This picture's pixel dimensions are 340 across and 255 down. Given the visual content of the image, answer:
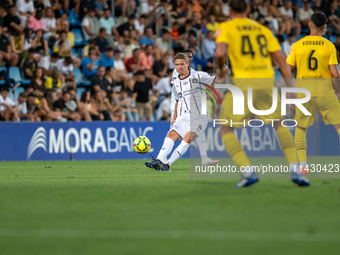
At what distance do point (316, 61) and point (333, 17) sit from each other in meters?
16.9

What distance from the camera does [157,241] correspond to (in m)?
4.17

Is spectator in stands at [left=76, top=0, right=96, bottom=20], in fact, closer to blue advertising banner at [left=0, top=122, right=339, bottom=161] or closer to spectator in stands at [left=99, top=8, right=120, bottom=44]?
spectator in stands at [left=99, top=8, right=120, bottom=44]

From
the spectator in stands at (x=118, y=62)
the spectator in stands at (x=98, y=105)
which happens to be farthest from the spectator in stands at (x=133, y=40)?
the spectator in stands at (x=98, y=105)

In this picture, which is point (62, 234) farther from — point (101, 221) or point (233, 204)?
point (233, 204)

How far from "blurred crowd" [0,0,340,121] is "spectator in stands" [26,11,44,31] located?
31mm

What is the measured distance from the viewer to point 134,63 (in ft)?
63.3

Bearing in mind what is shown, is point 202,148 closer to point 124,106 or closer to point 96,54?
point 124,106

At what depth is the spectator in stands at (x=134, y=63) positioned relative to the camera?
1911 cm

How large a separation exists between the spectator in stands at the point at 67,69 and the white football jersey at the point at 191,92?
6910 mm

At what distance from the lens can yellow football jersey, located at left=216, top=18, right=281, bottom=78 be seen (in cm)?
711

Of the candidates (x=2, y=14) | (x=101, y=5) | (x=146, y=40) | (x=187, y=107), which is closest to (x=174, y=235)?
(x=187, y=107)

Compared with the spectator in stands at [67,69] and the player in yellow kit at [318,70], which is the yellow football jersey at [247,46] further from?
the spectator in stands at [67,69]

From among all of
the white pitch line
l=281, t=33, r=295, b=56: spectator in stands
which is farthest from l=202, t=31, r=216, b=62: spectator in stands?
the white pitch line

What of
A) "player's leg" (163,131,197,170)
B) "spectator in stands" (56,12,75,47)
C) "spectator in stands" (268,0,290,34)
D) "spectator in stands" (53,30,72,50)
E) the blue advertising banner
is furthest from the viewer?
"spectator in stands" (268,0,290,34)
